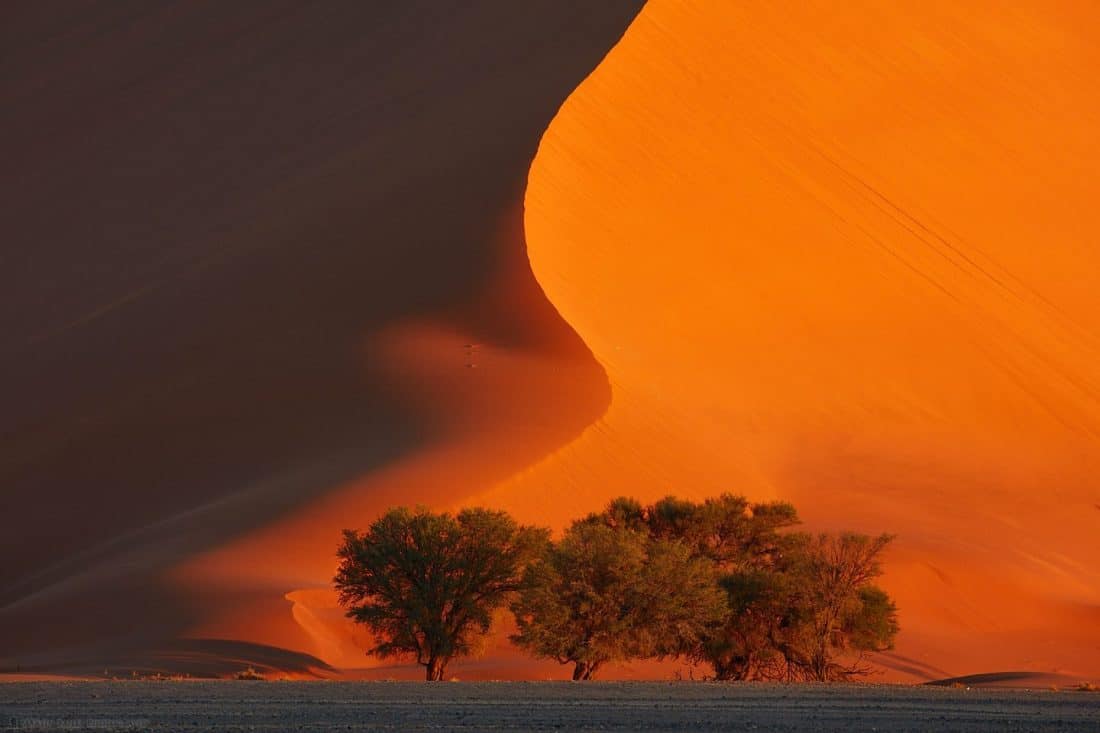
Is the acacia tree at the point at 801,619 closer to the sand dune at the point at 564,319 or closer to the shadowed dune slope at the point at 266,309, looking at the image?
the sand dune at the point at 564,319

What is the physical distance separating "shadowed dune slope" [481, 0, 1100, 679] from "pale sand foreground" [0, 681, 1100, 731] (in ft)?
19.6

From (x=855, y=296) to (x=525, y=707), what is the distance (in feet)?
62.2

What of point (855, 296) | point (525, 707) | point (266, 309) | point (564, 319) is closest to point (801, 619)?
point (525, 707)

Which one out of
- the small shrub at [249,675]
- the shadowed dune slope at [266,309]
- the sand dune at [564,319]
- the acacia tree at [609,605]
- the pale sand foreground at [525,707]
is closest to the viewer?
the pale sand foreground at [525,707]

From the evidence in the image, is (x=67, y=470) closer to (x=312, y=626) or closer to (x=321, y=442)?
(x=321, y=442)

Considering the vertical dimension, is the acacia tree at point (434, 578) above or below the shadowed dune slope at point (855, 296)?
below

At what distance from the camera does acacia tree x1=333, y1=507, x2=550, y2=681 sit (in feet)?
58.6

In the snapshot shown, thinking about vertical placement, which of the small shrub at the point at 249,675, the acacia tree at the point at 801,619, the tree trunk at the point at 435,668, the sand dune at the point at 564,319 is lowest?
the small shrub at the point at 249,675

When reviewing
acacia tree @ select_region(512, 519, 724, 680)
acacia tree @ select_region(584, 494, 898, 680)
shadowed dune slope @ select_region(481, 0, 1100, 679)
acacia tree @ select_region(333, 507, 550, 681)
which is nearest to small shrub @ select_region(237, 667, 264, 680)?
acacia tree @ select_region(333, 507, 550, 681)

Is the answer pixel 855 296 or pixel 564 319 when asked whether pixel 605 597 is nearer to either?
pixel 564 319

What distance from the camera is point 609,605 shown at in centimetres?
1725

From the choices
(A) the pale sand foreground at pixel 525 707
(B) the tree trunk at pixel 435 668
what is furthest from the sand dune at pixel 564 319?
(A) the pale sand foreground at pixel 525 707

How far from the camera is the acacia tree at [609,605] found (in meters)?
17.1

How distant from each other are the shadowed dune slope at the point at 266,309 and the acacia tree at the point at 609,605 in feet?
10.5
